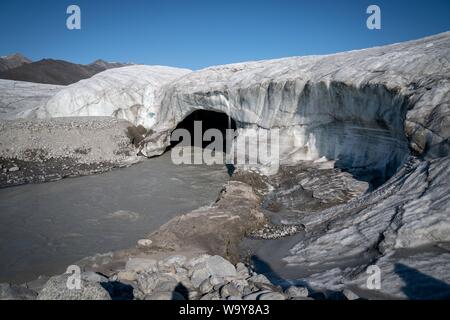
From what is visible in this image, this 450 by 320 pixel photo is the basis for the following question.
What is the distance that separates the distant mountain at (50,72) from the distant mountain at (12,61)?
2846 millimetres

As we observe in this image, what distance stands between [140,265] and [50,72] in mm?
32057

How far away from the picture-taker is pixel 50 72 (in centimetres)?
3077

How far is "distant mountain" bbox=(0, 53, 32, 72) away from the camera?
108 feet

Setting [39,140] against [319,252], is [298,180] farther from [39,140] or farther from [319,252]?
[39,140]

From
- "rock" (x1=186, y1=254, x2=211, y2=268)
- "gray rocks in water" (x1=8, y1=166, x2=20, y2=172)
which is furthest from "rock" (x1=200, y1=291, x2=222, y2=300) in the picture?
"gray rocks in water" (x1=8, y1=166, x2=20, y2=172)

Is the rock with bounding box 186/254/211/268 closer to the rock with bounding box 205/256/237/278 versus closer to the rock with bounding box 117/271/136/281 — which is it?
the rock with bounding box 205/256/237/278

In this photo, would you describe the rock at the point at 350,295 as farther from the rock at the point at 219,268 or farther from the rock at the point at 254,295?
the rock at the point at 219,268

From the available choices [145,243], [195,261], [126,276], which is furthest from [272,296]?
[145,243]

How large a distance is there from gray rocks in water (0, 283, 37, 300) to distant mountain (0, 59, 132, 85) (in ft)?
96.8

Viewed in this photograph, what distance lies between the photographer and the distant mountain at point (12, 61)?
108 ft

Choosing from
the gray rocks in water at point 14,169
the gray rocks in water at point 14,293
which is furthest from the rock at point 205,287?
the gray rocks in water at point 14,169

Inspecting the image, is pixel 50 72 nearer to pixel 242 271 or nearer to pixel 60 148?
pixel 60 148
